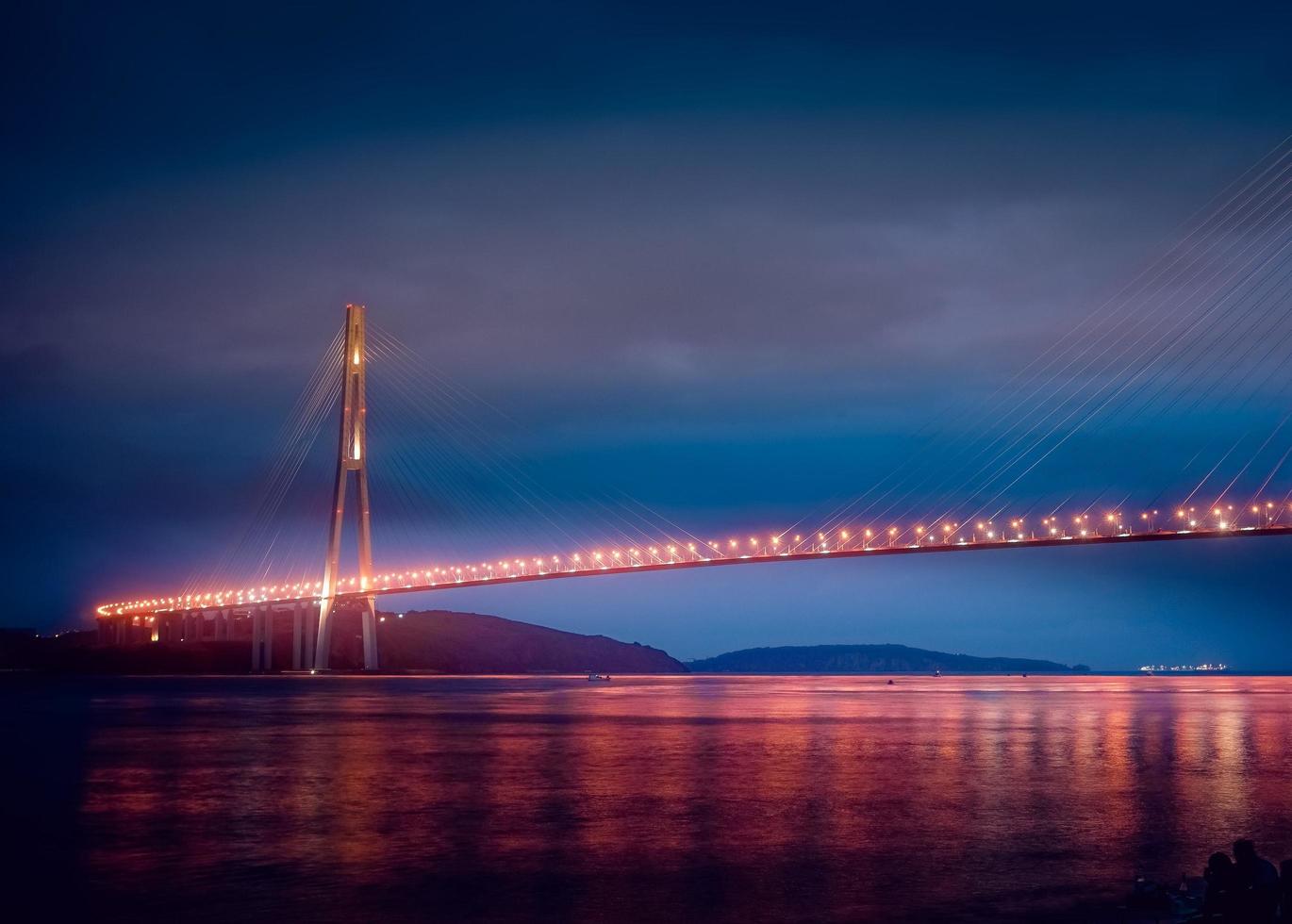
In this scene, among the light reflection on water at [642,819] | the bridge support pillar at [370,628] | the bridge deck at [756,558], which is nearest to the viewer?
the light reflection on water at [642,819]

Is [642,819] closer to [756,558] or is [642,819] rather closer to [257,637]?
[756,558]

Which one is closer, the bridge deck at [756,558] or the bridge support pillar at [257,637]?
the bridge deck at [756,558]

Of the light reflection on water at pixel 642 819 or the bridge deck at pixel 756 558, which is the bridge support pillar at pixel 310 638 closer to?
the bridge deck at pixel 756 558

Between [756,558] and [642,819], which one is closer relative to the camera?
[642,819]

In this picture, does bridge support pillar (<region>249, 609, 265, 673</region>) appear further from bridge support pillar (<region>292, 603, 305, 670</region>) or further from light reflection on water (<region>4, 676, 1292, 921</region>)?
light reflection on water (<region>4, 676, 1292, 921</region>)

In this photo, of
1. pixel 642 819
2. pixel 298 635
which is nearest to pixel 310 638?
pixel 298 635

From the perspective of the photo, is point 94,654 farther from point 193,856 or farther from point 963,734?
point 193,856

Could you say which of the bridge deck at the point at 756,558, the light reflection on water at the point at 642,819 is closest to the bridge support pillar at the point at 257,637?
the bridge deck at the point at 756,558

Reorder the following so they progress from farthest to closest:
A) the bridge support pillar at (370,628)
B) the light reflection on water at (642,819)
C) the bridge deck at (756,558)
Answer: the bridge support pillar at (370,628) → the bridge deck at (756,558) → the light reflection on water at (642,819)

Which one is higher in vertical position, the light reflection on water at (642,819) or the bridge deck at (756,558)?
the bridge deck at (756,558)
